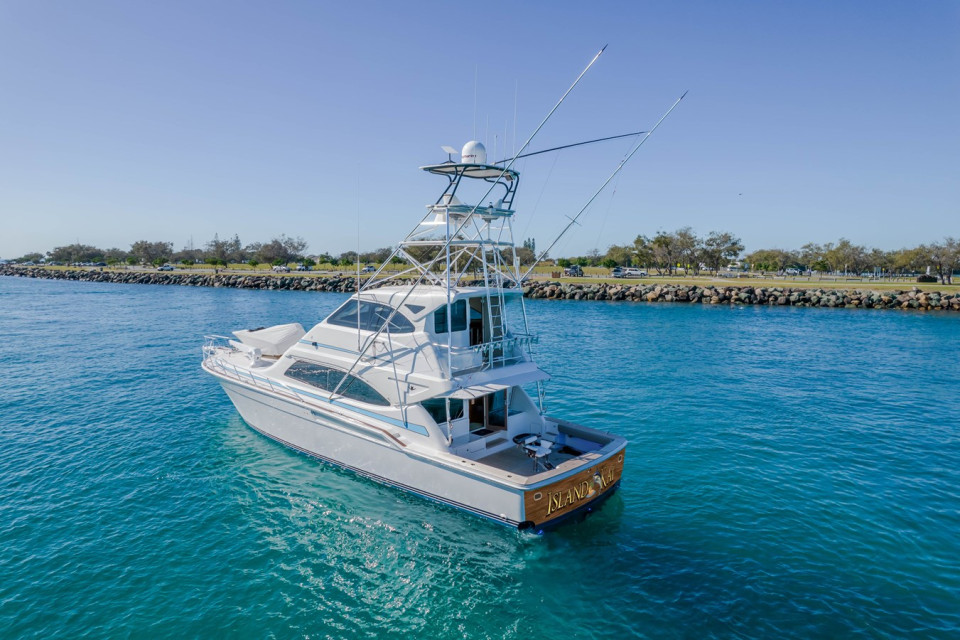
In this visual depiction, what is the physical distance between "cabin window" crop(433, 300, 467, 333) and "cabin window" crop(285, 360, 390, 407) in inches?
80.7

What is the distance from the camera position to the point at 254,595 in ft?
27.3

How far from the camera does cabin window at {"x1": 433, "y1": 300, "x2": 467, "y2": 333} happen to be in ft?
36.9

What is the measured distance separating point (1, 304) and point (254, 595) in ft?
199

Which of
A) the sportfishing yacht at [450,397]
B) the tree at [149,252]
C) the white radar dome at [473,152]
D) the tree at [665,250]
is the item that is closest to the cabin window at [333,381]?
the sportfishing yacht at [450,397]

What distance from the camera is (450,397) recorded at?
10.3 m

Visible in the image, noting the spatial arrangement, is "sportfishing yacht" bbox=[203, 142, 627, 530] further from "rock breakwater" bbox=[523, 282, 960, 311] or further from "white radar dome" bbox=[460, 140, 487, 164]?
"rock breakwater" bbox=[523, 282, 960, 311]

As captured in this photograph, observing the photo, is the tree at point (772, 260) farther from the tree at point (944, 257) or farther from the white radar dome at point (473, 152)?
the white radar dome at point (473, 152)

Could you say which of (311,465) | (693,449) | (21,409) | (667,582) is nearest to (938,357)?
(693,449)

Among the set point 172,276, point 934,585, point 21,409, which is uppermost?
point 172,276

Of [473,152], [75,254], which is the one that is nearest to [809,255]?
[473,152]

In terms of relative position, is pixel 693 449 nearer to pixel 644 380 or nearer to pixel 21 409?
pixel 644 380

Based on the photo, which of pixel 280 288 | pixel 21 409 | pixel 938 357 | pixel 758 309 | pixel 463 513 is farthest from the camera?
pixel 280 288

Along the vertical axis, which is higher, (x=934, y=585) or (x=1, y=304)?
(x=1, y=304)

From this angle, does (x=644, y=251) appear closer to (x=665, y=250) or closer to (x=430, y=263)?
(x=665, y=250)
